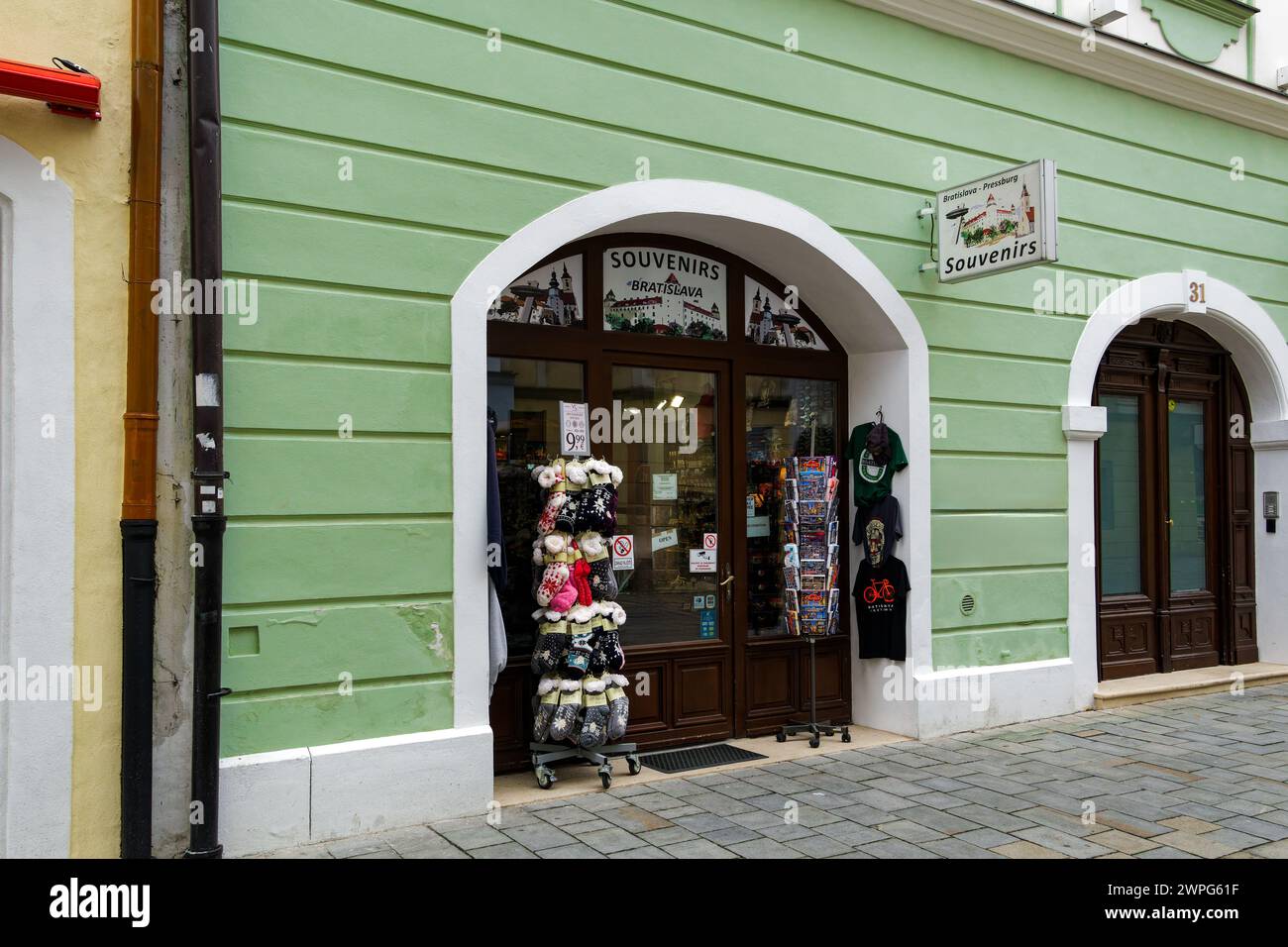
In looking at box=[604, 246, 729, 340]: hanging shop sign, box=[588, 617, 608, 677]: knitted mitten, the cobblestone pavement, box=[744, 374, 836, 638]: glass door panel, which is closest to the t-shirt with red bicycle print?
box=[744, 374, 836, 638]: glass door panel

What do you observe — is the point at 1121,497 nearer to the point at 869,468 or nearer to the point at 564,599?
the point at 869,468

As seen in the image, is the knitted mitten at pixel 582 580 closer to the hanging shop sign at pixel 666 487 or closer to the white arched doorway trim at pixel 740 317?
the white arched doorway trim at pixel 740 317

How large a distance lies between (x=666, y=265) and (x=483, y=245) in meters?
1.65

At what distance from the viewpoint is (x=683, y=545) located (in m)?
7.20

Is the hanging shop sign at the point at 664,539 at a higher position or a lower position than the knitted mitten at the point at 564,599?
higher

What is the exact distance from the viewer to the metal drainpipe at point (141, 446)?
4652mm

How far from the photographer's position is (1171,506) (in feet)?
31.9

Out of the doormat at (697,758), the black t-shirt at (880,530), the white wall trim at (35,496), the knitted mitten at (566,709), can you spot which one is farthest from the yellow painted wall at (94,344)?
the black t-shirt at (880,530)

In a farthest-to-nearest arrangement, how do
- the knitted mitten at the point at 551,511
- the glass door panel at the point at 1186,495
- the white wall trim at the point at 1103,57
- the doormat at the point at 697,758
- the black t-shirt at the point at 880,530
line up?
the glass door panel at the point at 1186,495
the white wall trim at the point at 1103,57
the black t-shirt at the point at 880,530
the doormat at the point at 697,758
the knitted mitten at the point at 551,511

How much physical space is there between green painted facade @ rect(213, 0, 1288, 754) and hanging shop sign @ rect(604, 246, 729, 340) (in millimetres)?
675

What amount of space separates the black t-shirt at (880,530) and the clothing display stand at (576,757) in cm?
234

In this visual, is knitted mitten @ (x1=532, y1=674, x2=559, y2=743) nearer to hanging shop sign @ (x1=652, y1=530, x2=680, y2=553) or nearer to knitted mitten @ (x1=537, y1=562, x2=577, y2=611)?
knitted mitten @ (x1=537, y1=562, x2=577, y2=611)

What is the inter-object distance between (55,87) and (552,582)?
3363 millimetres

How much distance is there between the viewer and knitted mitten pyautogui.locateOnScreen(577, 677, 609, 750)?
6.09 m
